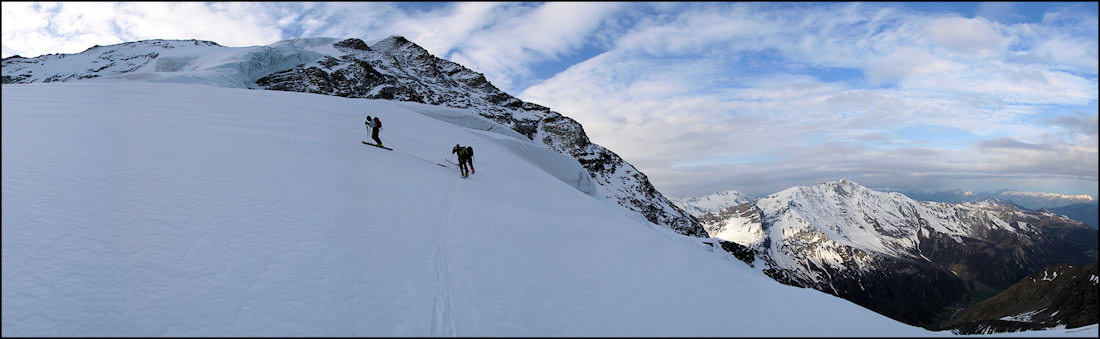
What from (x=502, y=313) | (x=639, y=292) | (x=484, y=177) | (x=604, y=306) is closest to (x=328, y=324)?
(x=502, y=313)

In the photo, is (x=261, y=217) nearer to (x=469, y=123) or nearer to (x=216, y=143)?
(x=216, y=143)

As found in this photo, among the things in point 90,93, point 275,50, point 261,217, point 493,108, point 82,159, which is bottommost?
point 261,217

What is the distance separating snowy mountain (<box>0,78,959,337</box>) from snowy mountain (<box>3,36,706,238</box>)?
6284 cm

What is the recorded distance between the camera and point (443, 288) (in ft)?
25.7

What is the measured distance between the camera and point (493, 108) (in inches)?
4621

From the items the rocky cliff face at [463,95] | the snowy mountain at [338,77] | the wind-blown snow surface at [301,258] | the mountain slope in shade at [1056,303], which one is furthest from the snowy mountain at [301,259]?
the mountain slope in shade at [1056,303]

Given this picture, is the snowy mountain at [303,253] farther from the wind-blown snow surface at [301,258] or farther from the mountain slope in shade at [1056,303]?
the mountain slope in shade at [1056,303]

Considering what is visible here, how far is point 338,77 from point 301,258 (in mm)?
93379

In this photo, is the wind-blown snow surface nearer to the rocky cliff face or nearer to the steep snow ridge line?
the steep snow ridge line

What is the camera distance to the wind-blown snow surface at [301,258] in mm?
6261

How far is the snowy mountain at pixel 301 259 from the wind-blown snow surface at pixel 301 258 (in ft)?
0.12

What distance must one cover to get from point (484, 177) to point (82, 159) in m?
12.6

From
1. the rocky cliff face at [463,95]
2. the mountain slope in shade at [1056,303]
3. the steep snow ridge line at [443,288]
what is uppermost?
the rocky cliff face at [463,95]

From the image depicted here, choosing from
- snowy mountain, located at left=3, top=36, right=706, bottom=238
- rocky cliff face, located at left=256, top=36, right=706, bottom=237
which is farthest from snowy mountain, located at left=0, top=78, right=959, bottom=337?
rocky cliff face, located at left=256, top=36, right=706, bottom=237
